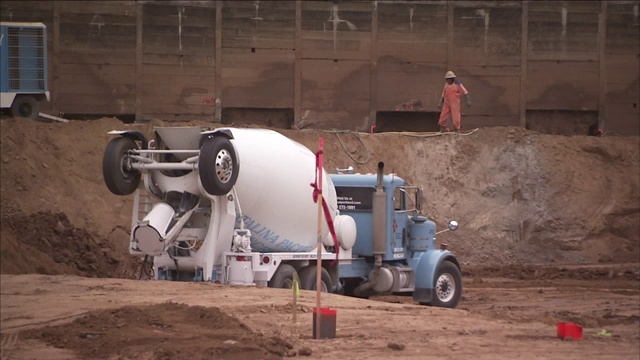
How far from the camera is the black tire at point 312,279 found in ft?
64.4

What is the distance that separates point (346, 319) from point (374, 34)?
17187 millimetres

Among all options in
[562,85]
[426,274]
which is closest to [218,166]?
[426,274]

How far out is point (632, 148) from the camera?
33.2m

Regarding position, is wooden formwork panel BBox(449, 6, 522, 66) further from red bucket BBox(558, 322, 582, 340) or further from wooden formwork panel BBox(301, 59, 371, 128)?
red bucket BBox(558, 322, 582, 340)

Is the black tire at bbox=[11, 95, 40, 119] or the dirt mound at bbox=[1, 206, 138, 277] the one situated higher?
the black tire at bbox=[11, 95, 40, 119]

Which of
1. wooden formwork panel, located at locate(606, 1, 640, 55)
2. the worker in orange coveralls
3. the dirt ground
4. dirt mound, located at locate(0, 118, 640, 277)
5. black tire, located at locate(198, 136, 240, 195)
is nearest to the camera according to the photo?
the dirt ground

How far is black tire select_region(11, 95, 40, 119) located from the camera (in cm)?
2839

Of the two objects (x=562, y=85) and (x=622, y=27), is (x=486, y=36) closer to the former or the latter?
(x=562, y=85)

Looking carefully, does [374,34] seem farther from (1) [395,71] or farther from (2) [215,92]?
(2) [215,92]

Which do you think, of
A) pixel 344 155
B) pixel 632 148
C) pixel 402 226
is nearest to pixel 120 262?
pixel 402 226

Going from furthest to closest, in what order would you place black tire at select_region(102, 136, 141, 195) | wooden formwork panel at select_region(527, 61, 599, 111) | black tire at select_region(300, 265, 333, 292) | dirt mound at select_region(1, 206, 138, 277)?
wooden formwork panel at select_region(527, 61, 599, 111), dirt mound at select_region(1, 206, 138, 277), black tire at select_region(300, 265, 333, 292), black tire at select_region(102, 136, 141, 195)

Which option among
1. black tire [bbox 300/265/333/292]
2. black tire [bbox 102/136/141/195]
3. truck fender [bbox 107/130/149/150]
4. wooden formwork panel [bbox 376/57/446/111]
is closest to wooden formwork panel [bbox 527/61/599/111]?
wooden formwork panel [bbox 376/57/446/111]

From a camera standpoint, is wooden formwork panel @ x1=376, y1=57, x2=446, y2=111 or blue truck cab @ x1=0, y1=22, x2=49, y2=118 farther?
wooden formwork panel @ x1=376, y1=57, x2=446, y2=111

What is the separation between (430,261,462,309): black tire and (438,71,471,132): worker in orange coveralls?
9.40 m
